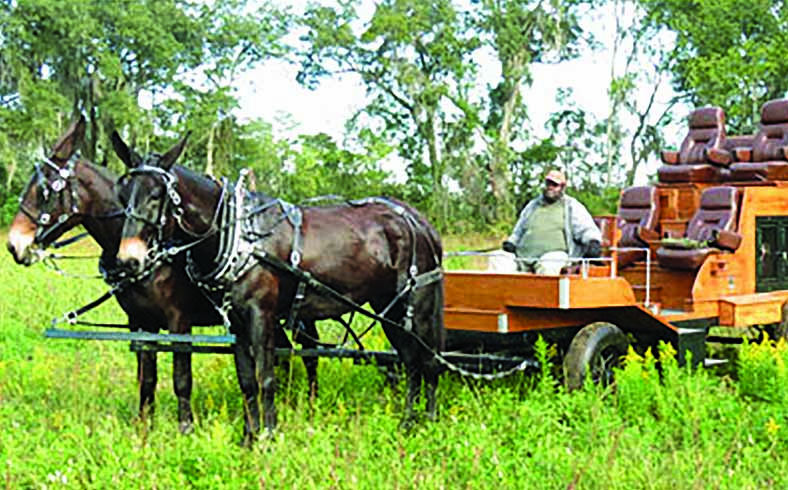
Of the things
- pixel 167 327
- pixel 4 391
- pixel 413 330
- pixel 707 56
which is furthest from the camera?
pixel 707 56

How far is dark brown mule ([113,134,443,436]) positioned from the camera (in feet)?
20.9

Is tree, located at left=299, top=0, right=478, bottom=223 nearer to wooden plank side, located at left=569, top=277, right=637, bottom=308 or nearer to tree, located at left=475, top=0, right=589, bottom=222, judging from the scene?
tree, located at left=475, top=0, right=589, bottom=222

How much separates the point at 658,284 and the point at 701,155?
195 centimetres

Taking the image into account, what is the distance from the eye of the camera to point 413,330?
24.7ft

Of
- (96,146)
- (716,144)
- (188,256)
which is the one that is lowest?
(188,256)

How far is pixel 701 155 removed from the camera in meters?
10.3

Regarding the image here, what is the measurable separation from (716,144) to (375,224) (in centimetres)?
456

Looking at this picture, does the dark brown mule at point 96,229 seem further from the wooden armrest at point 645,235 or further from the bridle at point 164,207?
the wooden armrest at point 645,235

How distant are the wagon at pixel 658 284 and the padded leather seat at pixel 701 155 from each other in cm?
1

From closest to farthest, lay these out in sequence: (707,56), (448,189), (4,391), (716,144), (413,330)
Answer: (413,330)
(4,391)
(716,144)
(707,56)
(448,189)

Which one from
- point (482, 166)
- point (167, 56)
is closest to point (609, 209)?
point (482, 166)

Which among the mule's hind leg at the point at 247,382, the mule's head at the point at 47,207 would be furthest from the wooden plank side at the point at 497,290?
the mule's head at the point at 47,207

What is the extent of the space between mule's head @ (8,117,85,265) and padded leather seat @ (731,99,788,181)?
20.2ft

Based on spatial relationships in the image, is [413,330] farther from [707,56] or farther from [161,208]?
[707,56]
